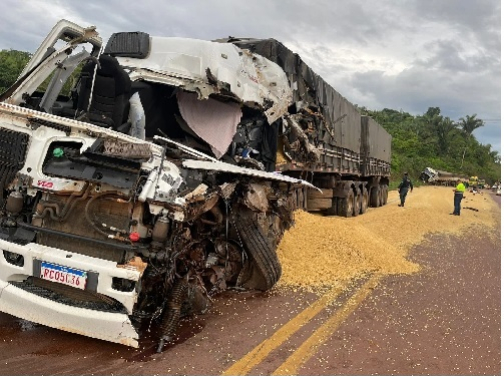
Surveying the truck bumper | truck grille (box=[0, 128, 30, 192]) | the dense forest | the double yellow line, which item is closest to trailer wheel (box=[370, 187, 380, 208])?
the double yellow line

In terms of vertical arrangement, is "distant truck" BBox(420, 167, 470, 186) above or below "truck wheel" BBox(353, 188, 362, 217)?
above

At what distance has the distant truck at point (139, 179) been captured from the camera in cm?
376

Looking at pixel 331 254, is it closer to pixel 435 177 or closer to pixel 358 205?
pixel 358 205

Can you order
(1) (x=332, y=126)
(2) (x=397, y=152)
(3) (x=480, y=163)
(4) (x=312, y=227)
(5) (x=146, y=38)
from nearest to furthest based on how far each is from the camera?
(5) (x=146, y=38), (4) (x=312, y=227), (1) (x=332, y=126), (2) (x=397, y=152), (3) (x=480, y=163)

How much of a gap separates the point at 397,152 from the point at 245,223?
5366 centimetres

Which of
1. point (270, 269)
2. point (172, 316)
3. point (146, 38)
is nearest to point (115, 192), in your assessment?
point (172, 316)

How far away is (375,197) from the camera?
19750 millimetres

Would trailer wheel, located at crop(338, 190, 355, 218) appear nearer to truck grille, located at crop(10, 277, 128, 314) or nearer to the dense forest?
truck grille, located at crop(10, 277, 128, 314)

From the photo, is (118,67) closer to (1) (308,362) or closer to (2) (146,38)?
(2) (146,38)

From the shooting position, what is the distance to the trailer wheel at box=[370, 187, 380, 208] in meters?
19.7

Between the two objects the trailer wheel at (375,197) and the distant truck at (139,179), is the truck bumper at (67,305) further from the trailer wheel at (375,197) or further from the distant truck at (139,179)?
the trailer wheel at (375,197)

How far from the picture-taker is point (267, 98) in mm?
7789

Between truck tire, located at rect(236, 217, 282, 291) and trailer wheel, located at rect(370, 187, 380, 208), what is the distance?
1477cm

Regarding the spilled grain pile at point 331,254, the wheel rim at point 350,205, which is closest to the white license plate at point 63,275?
the spilled grain pile at point 331,254
